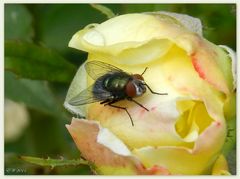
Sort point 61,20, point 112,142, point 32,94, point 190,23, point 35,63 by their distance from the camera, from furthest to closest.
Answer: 1. point 61,20
2. point 32,94
3. point 35,63
4. point 190,23
5. point 112,142

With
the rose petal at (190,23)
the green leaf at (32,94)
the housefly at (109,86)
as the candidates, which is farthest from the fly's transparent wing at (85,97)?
the green leaf at (32,94)

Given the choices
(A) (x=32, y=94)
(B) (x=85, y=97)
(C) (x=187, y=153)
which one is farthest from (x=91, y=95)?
(A) (x=32, y=94)

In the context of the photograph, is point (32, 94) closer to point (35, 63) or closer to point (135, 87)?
point (35, 63)

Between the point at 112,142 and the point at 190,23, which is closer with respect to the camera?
the point at 112,142

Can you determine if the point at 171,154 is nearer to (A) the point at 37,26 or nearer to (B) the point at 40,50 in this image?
(B) the point at 40,50

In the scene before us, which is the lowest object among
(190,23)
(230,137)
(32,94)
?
(32,94)

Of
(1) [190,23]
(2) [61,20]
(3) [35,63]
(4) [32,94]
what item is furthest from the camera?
(2) [61,20]

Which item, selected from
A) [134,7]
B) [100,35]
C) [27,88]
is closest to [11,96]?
[27,88]
